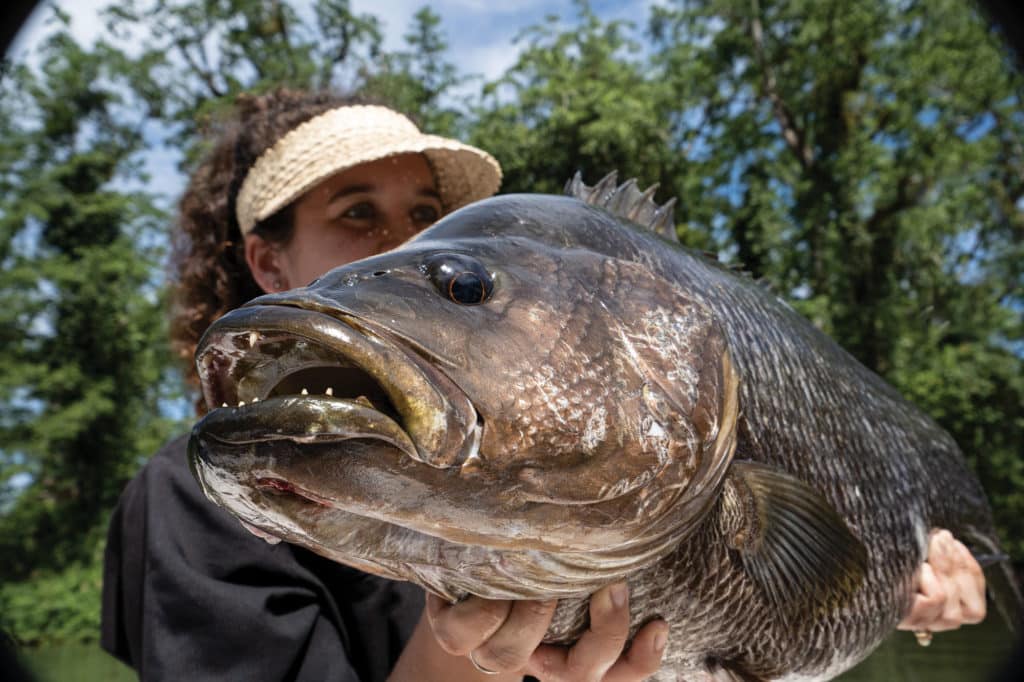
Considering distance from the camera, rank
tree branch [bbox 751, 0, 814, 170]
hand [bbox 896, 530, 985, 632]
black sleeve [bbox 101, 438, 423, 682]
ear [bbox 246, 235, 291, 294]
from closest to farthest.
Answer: black sleeve [bbox 101, 438, 423, 682]
hand [bbox 896, 530, 985, 632]
ear [bbox 246, 235, 291, 294]
tree branch [bbox 751, 0, 814, 170]

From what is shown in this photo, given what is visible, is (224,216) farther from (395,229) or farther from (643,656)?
(643,656)

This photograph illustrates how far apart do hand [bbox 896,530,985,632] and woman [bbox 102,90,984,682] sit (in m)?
0.01

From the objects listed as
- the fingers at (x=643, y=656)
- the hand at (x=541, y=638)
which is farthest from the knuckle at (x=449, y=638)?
the fingers at (x=643, y=656)

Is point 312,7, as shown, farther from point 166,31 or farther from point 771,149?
point 771,149

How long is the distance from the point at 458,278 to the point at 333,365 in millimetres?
229

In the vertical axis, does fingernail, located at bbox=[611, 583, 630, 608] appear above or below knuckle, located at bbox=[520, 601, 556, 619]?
above

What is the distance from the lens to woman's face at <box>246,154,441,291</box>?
2.28m

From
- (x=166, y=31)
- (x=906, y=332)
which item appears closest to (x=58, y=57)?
(x=166, y=31)

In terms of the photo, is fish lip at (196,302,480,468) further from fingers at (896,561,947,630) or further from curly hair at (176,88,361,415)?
fingers at (896,561,947,630)

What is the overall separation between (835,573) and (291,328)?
1.29 meters

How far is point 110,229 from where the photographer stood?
18.6m

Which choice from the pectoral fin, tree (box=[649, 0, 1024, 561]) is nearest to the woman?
the pectoral fin

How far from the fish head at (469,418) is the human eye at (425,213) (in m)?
1.19

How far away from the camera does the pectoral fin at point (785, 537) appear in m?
1.44
